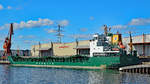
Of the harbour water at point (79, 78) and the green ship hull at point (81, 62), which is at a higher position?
the green ship hull at point (81, 62)

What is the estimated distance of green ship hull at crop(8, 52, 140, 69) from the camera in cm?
4538

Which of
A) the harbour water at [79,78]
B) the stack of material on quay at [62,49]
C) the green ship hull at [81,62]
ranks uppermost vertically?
the stack of material on quay at [62,49]

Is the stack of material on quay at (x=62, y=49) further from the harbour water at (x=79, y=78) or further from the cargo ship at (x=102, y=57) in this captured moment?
the harbour water at (x=79, y=78)

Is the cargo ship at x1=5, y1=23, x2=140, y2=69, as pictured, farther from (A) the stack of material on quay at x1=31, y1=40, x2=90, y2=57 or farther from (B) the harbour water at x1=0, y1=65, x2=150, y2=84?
(A) the stack of material on quay at x1=31, y1=40, x2=90, y2=57

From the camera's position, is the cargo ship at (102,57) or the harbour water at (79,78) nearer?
the harbour water at (79,78)

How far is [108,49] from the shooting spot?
4959 centimetres

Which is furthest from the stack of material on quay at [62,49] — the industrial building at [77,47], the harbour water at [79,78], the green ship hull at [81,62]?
the harbour water at [79,78]

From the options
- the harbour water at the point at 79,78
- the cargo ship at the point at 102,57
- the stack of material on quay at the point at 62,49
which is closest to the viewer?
the harbour water at the point at 79,78

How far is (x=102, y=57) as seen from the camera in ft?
154

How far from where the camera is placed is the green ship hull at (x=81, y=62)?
149 feet

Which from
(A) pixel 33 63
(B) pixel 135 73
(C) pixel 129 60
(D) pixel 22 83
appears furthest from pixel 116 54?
(A) pixel 33 63

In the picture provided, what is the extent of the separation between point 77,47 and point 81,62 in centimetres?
2343

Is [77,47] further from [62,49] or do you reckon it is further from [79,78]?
[79,78]

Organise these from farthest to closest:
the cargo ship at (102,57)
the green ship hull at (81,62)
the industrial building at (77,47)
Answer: the industrial building at (77,47) < the cargo ship at (102,57) < the green ship hull at (81,62)
